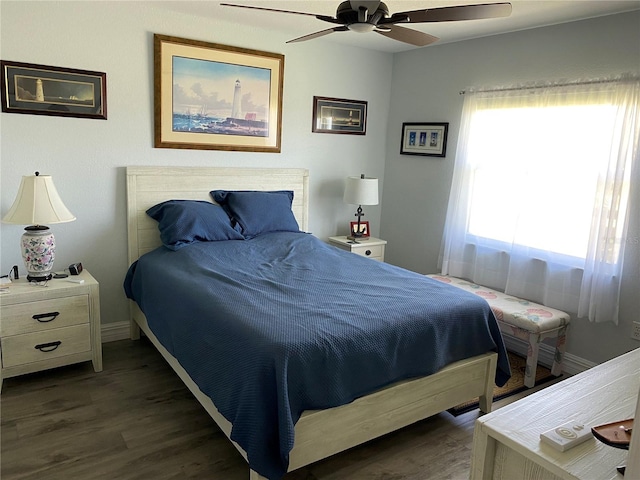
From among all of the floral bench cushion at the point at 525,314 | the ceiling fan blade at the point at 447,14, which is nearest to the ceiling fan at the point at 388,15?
the ceiling fan blade at the point at 447,14

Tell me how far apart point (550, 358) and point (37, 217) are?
3.53 metres

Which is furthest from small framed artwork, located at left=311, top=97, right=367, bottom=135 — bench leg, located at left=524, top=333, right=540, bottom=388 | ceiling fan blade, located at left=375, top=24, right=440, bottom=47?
bench leg, located at left=524, top=333, right=540, bottom=388

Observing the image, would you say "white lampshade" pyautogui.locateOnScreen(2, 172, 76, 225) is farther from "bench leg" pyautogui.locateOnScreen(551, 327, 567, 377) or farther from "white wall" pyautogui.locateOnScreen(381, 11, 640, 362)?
"bench leg" pyautogui.locateOnScreen(551, 327, 567, 377)

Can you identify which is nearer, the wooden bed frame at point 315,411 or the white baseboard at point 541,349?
the wooden bed frame at point 315,411

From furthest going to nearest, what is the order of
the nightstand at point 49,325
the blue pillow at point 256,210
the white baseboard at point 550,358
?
the blue pillow at point 256,210 → the white baseboard at point 550,358 → the nightstand at point 49,325

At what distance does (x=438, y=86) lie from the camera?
4.27 m

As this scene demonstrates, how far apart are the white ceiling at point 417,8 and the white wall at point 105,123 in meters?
0.16

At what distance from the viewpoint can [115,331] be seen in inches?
140

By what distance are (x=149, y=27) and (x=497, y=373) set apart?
3241 mm

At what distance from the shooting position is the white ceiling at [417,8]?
9.66 feet

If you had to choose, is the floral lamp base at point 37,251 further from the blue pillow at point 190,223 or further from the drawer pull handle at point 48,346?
the blue pillow at point 190,223

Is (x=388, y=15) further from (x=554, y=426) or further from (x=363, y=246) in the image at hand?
(x=363, y=246)

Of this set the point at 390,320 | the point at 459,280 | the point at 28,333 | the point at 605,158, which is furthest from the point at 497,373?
the point at 28,333

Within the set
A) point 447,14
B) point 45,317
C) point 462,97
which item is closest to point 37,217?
point 45,317
